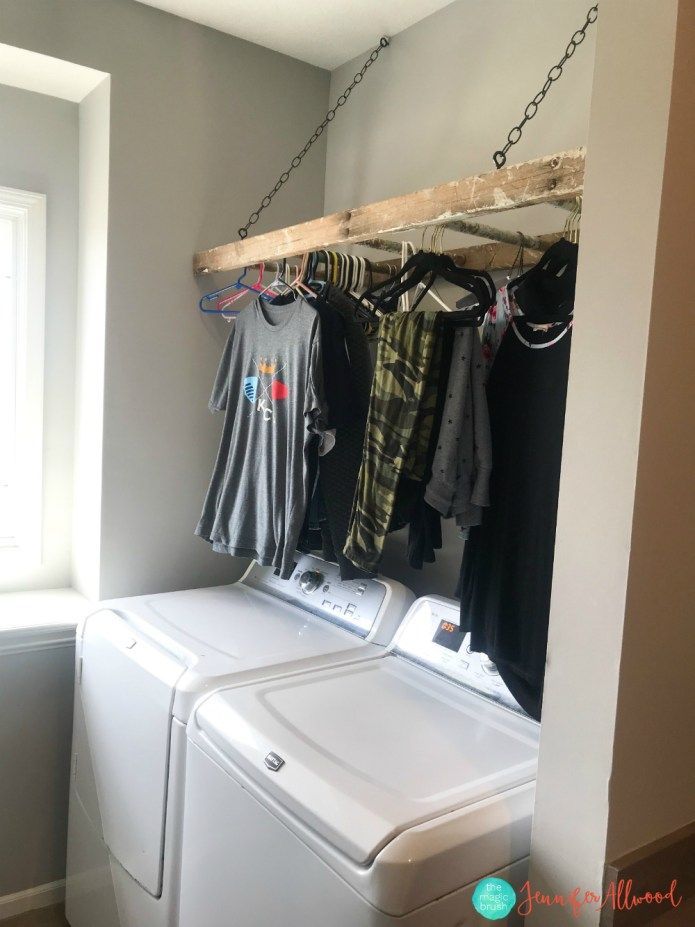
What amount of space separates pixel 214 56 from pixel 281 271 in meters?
0.78

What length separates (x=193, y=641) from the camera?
5.97ft

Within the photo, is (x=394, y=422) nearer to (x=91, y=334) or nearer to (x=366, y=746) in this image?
(x=366, y=746)

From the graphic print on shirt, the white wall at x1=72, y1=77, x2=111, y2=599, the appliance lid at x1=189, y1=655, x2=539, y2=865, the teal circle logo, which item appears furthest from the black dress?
the white wall at x1=72, y1=77, x2=111, y2=599

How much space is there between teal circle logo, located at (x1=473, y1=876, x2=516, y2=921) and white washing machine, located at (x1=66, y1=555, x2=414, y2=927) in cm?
66

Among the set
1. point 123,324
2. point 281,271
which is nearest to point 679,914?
point 281,271

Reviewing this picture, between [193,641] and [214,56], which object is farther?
[214,56]

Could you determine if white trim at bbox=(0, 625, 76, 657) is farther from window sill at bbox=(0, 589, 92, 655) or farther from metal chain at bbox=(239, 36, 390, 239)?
metal chain at bbox=(239, 36, 390, 239)

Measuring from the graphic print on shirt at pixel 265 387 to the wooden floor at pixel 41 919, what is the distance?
5.33 feet

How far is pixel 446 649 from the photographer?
171cm

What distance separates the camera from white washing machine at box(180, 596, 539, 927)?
1097 mm

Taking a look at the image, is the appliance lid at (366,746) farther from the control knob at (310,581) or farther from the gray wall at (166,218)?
the gray wall at (166,218)

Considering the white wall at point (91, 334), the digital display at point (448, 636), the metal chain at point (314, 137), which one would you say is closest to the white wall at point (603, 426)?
the digital display at point (448, 636)

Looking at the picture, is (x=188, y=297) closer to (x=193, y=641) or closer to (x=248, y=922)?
(x=193, y=641)

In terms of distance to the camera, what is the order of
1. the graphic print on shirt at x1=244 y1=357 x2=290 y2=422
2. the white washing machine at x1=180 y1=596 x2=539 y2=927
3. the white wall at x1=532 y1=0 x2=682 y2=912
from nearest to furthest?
the white wall at x1=532 y1=0 x2=682 y2=912 → the white washing machine at x1=180 y1=596 x2=539 y2=927 → the graphic print on shirt at x1=244 y1=357 x2=290 y2=422
